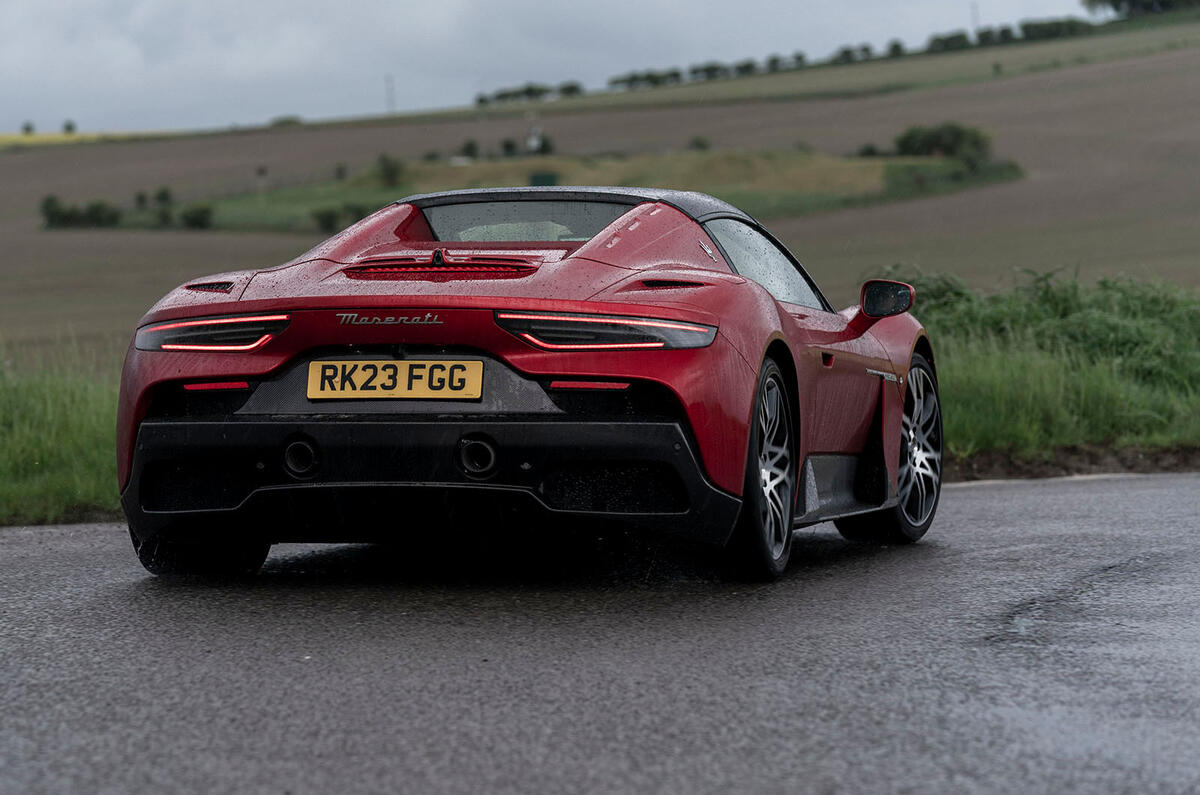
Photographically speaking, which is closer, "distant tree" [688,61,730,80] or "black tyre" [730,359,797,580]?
"black tyre" [730,359,797,580]

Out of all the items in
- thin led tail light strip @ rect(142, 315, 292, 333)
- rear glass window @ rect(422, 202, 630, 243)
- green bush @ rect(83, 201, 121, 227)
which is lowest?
green bush @ rect(83, 201, 121, 227)

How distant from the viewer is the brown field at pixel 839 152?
41.9 meters

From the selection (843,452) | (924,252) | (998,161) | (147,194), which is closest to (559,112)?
(147,194)

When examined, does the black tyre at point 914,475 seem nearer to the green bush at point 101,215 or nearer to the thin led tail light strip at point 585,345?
the thin led tail light strip at point 585,345

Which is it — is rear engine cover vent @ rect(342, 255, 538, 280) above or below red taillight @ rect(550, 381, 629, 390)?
above

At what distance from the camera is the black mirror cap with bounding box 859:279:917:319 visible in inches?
268

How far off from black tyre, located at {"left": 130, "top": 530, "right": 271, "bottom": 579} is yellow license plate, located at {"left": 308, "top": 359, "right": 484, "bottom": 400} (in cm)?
102

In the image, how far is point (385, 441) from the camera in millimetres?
5117

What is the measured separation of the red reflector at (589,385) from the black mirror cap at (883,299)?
6.43ft

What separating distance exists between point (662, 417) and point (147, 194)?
66867mm

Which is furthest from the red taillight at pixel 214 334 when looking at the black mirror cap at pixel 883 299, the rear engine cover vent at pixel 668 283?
the black mirror cap at pixel 883 299

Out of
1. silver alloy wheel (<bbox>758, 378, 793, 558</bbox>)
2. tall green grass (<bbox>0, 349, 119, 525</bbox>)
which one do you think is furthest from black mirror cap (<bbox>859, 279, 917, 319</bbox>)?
tall green grass (<bbox>0, 349, 119, 525</bbox>)

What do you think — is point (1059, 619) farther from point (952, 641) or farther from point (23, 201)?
point (23, 201)

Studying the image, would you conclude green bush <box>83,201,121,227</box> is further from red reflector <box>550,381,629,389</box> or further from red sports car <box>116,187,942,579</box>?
red reflector <box>550,381,629,389</box>
